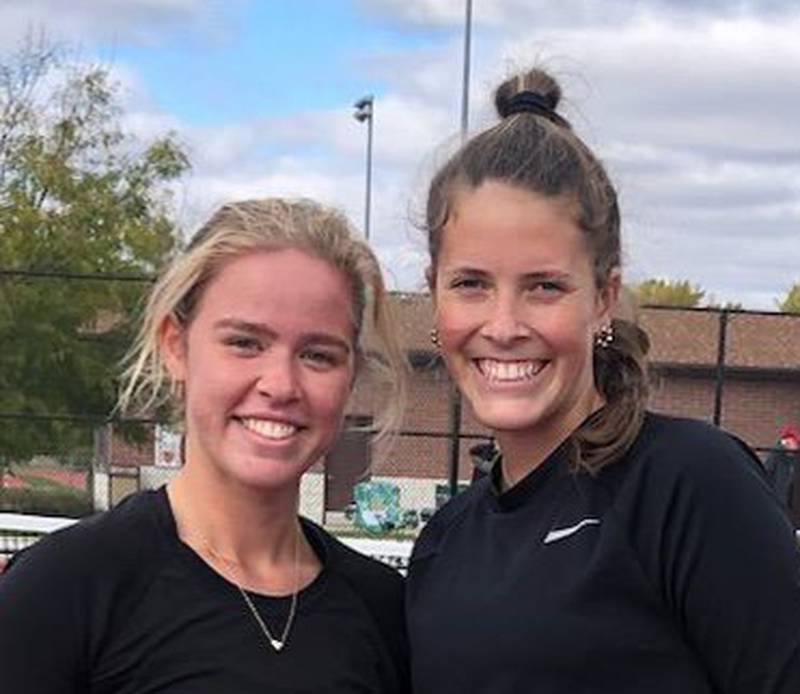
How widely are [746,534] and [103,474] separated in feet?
49.8

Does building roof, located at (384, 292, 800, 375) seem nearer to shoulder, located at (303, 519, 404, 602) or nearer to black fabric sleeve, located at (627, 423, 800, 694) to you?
shoulder, located at (303, 519, 404, 602)

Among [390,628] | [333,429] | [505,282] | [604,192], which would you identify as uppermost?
[604,192]

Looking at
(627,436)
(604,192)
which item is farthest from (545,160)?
(627,436)

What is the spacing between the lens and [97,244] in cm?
1788

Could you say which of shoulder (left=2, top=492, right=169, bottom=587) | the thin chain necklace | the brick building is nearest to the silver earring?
the thin chain necklace

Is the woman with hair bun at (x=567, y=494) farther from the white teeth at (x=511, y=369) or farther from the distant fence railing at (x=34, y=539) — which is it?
the distant fence railing at (x=34, y=539)

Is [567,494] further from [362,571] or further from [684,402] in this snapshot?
[684,402]

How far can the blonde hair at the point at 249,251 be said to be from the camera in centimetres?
233

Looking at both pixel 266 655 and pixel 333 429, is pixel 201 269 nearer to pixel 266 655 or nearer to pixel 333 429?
pixel 333 429

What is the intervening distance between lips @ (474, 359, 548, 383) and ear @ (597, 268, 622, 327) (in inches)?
5.5

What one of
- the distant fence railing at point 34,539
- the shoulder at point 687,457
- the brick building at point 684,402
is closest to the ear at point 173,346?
the shoulder at point 687,457

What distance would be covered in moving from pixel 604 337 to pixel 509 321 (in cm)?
20

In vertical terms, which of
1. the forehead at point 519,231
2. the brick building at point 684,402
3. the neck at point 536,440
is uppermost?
Result: the forehead at point 519,231

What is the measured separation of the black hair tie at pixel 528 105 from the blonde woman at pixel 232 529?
1.27 ft
